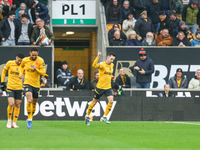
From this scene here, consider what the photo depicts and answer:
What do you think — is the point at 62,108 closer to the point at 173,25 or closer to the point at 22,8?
the point at 22,8

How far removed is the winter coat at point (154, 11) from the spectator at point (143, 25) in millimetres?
1137

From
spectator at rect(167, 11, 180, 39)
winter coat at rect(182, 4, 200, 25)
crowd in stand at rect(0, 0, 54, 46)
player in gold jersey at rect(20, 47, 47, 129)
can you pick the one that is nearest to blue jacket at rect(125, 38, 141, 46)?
spectator at rect(167, 11, 180, 39)

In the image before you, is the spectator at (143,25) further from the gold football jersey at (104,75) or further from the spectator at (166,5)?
the gold football jersey at (104,75)

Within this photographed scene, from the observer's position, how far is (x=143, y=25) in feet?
64.8

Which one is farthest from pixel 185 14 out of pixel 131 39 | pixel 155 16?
pixel 131 39

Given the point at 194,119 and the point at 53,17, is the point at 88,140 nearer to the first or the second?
the point at 194,119

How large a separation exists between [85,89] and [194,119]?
4538 mm

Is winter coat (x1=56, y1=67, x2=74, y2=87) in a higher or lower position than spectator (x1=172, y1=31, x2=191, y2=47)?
lower

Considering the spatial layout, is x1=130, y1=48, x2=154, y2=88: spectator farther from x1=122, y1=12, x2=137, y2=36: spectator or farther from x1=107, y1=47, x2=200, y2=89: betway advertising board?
x1=122, y1=12, x2=137, y2=36: spectator

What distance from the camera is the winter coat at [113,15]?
67.3ft

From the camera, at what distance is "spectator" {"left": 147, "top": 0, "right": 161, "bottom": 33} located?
20.9m

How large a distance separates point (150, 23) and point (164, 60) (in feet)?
6.33

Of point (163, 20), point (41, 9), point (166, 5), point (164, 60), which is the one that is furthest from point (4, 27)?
point (166, 5)

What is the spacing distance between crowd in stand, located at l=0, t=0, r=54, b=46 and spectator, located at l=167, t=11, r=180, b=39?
19.1ft
